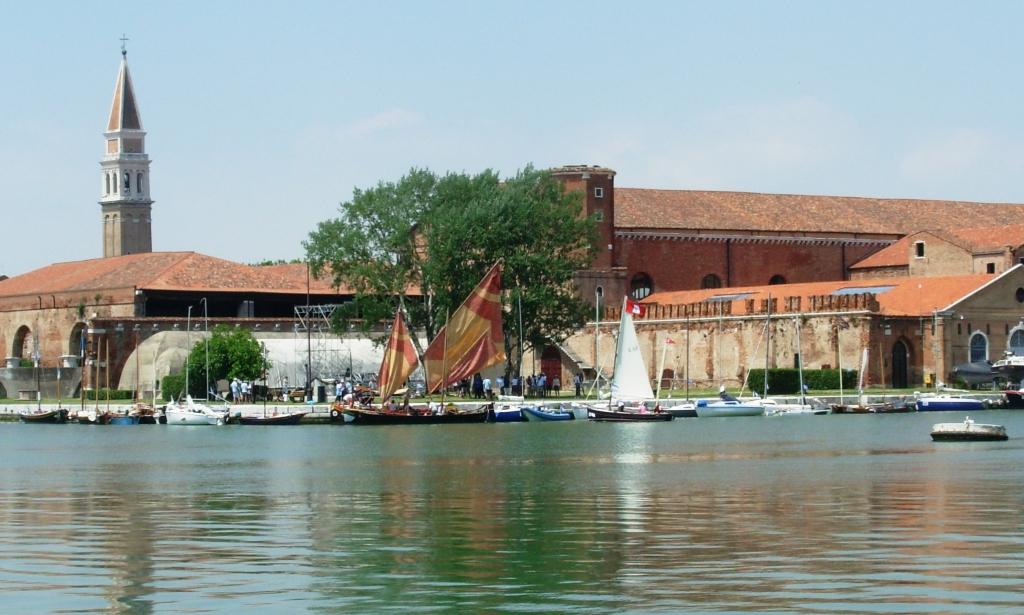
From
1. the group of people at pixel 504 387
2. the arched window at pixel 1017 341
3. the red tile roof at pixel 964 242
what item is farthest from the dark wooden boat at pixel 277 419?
the red tile roof at pixel 964 242

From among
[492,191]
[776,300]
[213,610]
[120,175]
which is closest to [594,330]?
[776,300]

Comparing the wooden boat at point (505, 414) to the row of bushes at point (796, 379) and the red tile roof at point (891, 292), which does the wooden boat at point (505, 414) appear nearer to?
the row of bushes at point (796, 379)

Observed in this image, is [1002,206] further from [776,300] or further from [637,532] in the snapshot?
[637,532]

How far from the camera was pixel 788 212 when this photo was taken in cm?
11256

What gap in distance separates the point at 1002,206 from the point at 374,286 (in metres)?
49.5

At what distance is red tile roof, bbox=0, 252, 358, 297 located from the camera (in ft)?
332

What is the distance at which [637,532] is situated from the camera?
2933 cm

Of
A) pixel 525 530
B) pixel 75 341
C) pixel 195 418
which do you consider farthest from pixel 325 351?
pixel 525 530

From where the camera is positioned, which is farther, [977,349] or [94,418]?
[977,349]

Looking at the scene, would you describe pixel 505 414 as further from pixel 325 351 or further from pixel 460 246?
pixel 325 351

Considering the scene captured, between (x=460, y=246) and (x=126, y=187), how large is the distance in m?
90.3

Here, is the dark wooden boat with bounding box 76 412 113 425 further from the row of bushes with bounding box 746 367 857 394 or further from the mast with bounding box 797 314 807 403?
the row of bushes with bounding box 746 367 857 394

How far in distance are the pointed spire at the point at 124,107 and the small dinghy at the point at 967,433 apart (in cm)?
11677

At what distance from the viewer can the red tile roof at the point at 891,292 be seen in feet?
309
